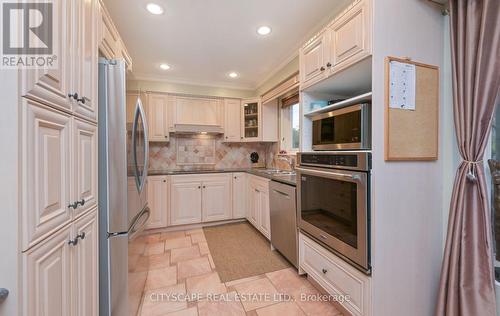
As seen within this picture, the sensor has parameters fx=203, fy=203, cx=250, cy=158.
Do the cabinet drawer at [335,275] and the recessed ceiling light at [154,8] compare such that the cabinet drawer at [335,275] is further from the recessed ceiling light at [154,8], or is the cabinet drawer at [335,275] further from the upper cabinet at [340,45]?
the recessed ceiling light at [154,8]

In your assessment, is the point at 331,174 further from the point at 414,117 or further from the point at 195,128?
the point at 195,128

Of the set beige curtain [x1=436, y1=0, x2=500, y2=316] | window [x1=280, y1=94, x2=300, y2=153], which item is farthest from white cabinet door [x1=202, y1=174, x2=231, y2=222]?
beige curtain [x1=436, y1=0, x2=500, y2=316]

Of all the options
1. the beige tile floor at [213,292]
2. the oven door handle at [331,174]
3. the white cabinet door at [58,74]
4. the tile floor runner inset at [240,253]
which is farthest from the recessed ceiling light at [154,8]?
the tile floor runner inset at [240,253]

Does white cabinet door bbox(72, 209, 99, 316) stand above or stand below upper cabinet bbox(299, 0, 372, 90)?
below

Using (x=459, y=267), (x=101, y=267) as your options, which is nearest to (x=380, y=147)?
(x=459, y=267)

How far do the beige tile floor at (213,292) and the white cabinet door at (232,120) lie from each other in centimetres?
205

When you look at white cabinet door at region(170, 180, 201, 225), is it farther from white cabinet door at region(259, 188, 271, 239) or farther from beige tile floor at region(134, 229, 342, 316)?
white cabinet door at region(259, 188, 271, 239)

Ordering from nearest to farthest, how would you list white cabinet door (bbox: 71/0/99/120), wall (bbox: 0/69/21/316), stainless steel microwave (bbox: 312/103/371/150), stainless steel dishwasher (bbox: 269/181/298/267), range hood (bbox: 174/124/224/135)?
wall (bbox: 0/69/21/316), white cabinet door (bbox: 71/0/99/120), stainless steel microwave (bbox: 312/103/371/150), stainless steel dishwasher (bbox: 269/181/298/267), range hood (bbox: 174/124/224/135)

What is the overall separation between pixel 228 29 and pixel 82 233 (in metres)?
2.16

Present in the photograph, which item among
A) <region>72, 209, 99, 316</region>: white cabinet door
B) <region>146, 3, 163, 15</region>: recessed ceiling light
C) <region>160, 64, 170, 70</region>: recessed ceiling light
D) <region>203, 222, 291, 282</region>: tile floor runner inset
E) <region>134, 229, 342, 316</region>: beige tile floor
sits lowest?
<region>134, 229, 342, 316</region>: beige tile floor

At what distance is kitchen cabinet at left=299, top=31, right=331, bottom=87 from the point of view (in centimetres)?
159

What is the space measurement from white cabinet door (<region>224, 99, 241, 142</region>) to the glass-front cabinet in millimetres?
83

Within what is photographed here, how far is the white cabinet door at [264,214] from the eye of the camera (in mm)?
2664

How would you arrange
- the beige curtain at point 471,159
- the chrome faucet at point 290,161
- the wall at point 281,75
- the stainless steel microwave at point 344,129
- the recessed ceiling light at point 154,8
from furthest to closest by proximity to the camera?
the chrome faucet at point 290,161, the wall at point 281,75, the recessed ceiling light at point 154,8, the stainless steel microwave at point 344,129, the beige curtain at point 471,159
